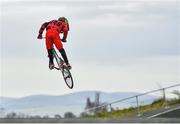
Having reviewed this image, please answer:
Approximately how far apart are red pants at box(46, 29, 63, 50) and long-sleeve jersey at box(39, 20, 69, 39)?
0.50ft

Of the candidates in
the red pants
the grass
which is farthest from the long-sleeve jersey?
the grass

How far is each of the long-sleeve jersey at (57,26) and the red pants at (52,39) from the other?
0.50 ft

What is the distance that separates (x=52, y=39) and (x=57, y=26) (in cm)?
54

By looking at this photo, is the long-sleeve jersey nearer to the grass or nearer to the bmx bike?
the bmx bike

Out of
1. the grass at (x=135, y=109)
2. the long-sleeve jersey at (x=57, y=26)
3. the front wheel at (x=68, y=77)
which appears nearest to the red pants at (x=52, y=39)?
the long-sleeve jersey at (x=57, y=26)

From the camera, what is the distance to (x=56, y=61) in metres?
31.2

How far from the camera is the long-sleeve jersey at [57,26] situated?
3064 cm

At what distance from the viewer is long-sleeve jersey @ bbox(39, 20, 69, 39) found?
30.6 m

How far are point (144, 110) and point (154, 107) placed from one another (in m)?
0.93

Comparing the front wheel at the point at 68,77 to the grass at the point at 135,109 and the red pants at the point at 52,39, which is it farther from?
the grass at the point at 135,109

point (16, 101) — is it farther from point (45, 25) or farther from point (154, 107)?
point (154, 107)

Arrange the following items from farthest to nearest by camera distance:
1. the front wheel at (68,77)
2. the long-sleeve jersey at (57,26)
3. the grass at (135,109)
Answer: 1. the grass at (135,109)
2. the front wheel at (68,77)
3. the long-sleeve jersey at (57,26)

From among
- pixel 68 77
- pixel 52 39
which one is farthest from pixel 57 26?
pixel 68 77

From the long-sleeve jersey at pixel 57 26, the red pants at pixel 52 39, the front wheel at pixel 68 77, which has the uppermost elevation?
the long-sleeve jersey at pixel 57 26
